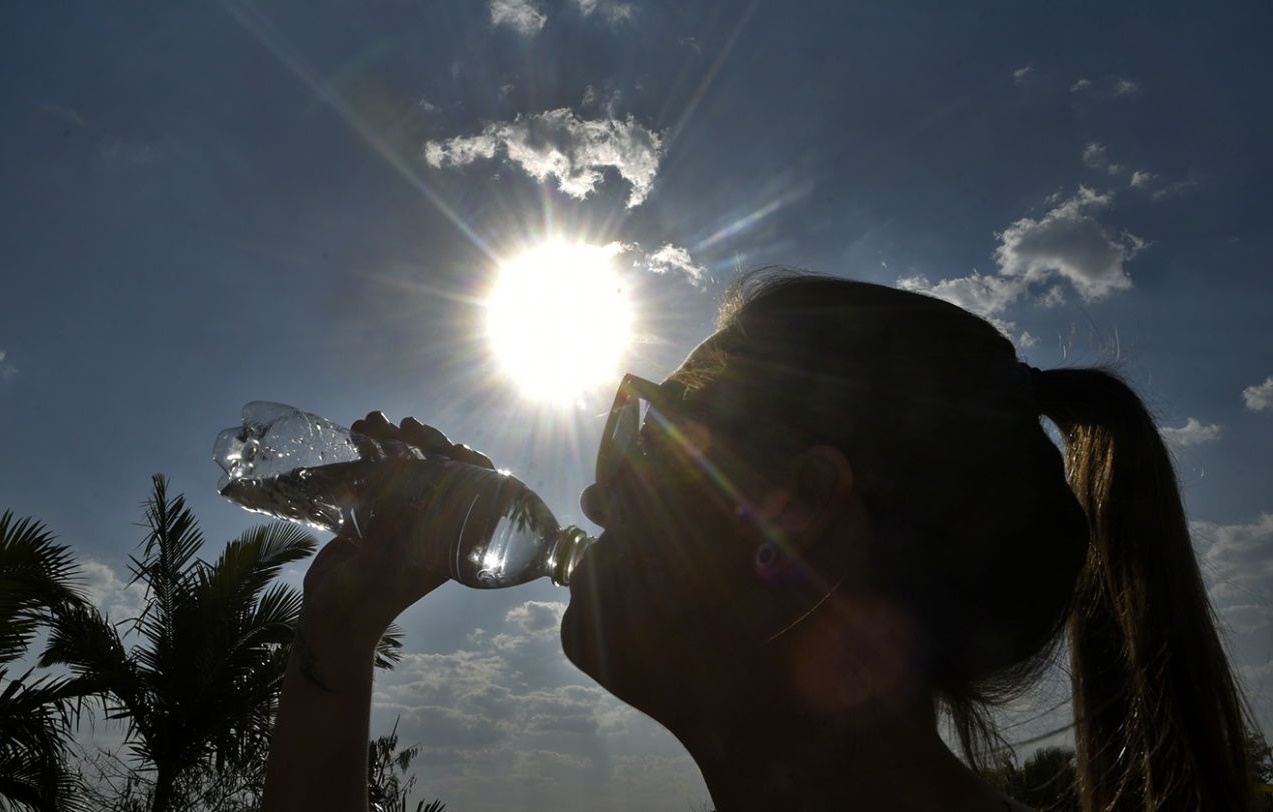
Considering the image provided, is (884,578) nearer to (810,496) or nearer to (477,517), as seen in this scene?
(810,496)

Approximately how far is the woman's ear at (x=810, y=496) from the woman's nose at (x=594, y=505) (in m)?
0.36

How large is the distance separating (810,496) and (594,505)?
48 cm

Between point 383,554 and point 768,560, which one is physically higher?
point 383,554

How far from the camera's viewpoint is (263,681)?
10539 mm

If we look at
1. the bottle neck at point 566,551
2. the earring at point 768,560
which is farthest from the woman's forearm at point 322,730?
the earring at point 768,560

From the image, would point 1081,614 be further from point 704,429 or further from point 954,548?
point 704,429

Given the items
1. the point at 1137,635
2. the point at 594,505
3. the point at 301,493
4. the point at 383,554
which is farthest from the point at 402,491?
the point at 1137,635

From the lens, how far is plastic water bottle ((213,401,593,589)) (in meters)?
2.42

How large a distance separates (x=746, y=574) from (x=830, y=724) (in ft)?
0.97

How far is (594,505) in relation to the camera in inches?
70.1

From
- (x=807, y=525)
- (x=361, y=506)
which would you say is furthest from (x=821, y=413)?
(x=361, y=506)

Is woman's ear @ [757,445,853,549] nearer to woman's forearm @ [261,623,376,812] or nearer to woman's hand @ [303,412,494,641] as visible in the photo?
woman's hand @ [303,412,494,641]

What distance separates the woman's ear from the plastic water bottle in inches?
43.4

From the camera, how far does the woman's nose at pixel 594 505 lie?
1.76 meters
